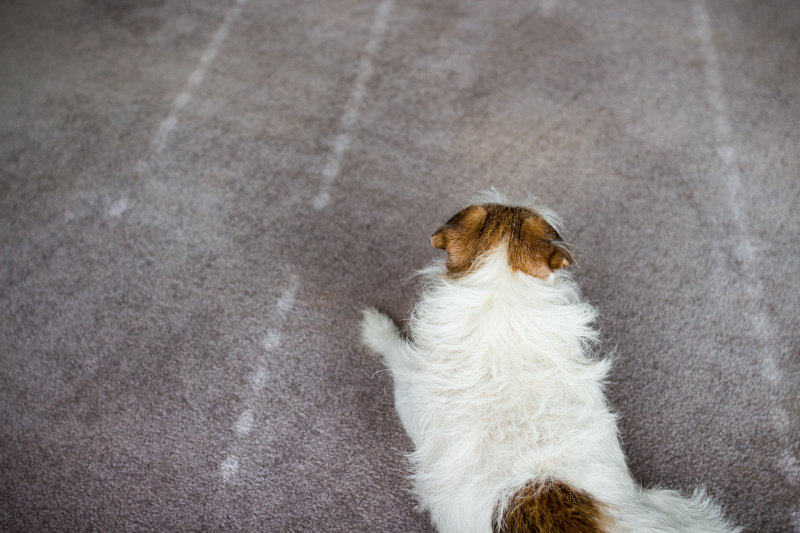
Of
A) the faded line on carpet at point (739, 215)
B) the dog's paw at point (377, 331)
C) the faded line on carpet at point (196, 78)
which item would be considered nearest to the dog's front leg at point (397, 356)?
the dog's paw at point (377, 331)

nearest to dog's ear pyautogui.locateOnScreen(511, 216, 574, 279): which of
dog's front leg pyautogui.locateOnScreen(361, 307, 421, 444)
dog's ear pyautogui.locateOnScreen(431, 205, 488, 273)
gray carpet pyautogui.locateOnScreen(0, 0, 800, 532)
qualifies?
dog's ear pyautogui.locateOnScreen(431, 205, 488, 273)

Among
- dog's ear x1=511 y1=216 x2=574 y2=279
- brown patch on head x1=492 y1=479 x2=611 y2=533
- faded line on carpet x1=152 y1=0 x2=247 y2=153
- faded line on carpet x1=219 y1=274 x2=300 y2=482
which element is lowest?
faded line on carpet x1=219 y1=274 x2=300 y2=482

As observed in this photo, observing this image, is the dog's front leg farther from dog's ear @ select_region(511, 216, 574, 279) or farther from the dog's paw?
dog's ear @ select_region(511, 216, 574, 279)

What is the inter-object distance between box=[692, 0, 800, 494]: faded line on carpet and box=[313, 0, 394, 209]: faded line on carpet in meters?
1.58

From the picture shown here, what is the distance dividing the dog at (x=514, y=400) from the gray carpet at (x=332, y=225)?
1.30 ft

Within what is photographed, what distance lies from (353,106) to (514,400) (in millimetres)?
1618

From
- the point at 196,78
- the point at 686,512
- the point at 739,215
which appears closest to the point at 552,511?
the point at 686,512

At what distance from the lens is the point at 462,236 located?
1.22 metres

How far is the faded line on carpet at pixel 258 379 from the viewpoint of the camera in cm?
153

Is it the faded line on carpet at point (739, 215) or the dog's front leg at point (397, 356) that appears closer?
the dog's front leg at point (397, 356)

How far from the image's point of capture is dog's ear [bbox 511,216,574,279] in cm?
115

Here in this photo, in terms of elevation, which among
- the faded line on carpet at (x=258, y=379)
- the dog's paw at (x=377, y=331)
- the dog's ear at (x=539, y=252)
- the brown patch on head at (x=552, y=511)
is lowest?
the faded line on carpet at (x=258, y=379)

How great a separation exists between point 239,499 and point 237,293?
69 centimetres

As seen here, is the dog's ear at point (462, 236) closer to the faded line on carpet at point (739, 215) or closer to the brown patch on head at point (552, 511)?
the brown patch on head at point (552, 511)
